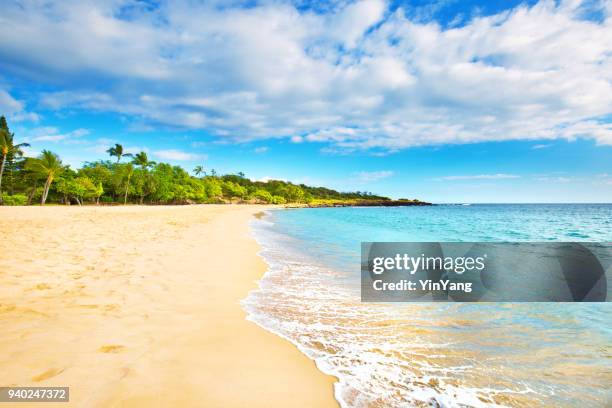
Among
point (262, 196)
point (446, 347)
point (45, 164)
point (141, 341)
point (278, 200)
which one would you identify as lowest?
point (446, 347)

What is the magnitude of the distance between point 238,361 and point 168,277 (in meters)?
3.63

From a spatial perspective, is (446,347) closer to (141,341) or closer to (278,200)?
(141,341)

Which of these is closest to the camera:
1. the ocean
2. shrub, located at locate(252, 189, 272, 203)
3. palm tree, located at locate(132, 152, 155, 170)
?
the ocean

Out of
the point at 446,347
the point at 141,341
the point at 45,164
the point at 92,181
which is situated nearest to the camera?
the point at 141,341

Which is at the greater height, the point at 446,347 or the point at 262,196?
the point at 262,196

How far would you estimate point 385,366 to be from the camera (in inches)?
116

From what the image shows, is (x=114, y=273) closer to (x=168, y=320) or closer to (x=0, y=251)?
(x=168, y=320)

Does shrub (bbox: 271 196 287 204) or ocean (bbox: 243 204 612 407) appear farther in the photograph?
shrub (bbox: 271 196 287 204)

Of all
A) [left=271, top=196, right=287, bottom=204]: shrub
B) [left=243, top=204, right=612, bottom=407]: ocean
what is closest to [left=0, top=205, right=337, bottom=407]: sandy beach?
[left=243, top=204, right=612, bottom=407]: ocean

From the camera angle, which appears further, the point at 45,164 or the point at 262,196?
the point at 262,196

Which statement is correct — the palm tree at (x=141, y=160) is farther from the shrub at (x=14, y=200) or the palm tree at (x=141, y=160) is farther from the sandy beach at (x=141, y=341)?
the sandy beach at (x=141, y=341)

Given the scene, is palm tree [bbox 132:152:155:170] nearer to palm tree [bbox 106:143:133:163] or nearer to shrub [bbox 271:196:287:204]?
palm tree [bbox 106:143:133:163]

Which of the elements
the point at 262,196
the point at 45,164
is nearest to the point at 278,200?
the point at 262,196

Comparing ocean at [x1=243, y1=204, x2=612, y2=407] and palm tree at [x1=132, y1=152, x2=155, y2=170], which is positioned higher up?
palm tree at [x1=132, y1=152, x2=155, y2=170]
